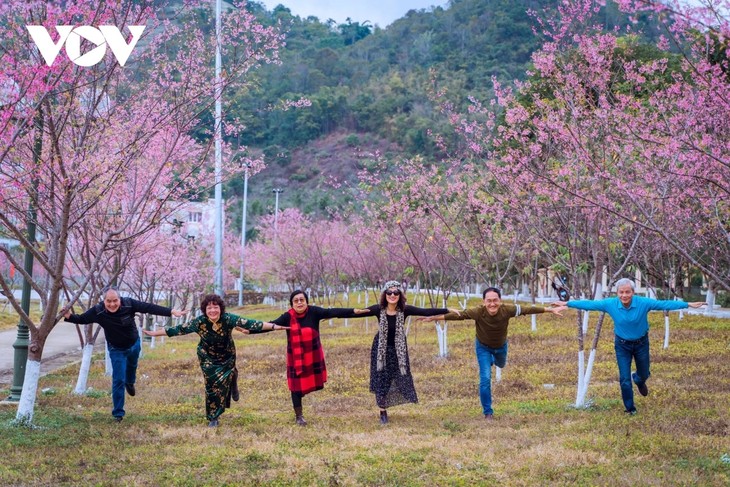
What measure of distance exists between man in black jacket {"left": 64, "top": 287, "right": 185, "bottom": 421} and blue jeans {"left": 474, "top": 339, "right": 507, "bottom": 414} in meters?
3.65

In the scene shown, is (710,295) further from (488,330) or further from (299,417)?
(299,417)

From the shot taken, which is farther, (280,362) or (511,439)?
(280,362)

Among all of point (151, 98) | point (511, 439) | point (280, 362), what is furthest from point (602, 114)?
point (280, 362)

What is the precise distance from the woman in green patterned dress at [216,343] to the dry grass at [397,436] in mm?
402

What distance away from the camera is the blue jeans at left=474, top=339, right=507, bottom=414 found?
10.3 meters

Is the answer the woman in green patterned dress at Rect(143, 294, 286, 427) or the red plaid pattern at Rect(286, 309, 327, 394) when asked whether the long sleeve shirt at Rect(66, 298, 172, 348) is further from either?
the red plaid pattern at Rect(286, 309, 327, 394)

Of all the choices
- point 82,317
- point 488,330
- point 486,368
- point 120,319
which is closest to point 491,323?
point 488,330

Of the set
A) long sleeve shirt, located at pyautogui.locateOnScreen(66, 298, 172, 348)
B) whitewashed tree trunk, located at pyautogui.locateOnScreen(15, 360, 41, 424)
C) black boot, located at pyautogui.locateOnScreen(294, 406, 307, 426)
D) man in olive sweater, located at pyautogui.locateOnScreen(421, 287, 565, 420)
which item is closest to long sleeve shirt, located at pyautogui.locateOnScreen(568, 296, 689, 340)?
man in olive sweater, located at pyautogui.locateOnScreen(421, 287, 565, 420)

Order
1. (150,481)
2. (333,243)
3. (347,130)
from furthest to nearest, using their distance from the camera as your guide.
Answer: (347,130) → (333,243) → (150,481)

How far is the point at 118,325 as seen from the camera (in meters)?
10.6

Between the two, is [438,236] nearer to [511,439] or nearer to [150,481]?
[511,439]

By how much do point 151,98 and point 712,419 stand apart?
893cm

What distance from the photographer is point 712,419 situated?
973cm

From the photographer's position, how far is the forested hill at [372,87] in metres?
89.9
